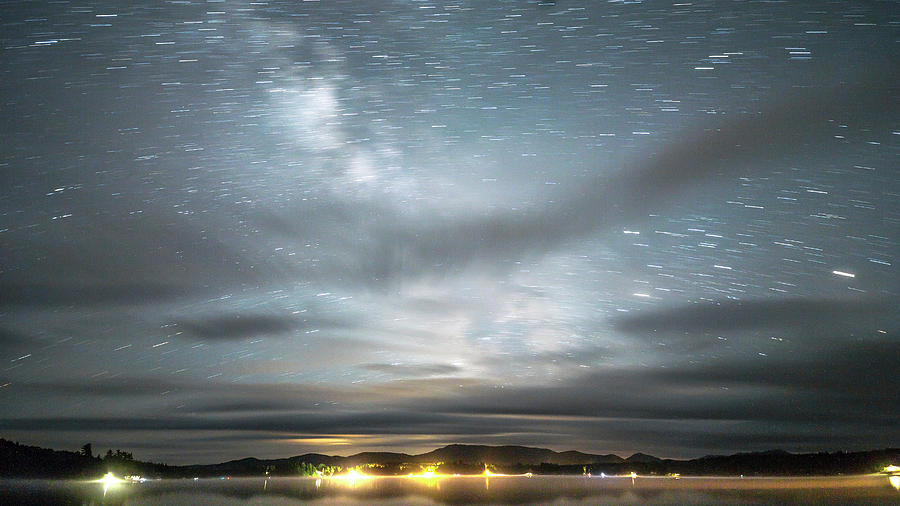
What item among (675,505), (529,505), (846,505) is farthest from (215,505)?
(846,505)

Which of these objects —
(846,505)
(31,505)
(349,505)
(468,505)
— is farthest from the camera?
(349,505)

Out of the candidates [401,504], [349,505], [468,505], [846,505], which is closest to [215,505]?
[349,505]

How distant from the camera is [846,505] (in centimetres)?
4672

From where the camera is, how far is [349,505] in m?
54.9

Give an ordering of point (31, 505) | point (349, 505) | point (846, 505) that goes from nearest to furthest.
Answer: point (31, 505), point (846, 505), point (349, 505)

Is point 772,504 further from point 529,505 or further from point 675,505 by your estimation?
point 529,505

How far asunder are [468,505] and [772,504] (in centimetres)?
A: 2177

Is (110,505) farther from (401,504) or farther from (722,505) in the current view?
(722,505)

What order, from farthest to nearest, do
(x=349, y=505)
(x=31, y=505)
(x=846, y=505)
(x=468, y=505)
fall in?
(x=349, y=505)
(x=468, y=505)
(x=846, y=505)
(x=31, y=505)

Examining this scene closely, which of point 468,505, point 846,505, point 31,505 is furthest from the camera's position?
point 468,505

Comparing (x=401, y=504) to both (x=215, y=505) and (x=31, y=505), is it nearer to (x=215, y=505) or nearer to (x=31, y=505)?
(x=215, y=505)

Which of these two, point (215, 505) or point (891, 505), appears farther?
point (215, 505)

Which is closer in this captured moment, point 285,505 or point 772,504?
point 772,504

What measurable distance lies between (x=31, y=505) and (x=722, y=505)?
45.2 metres
